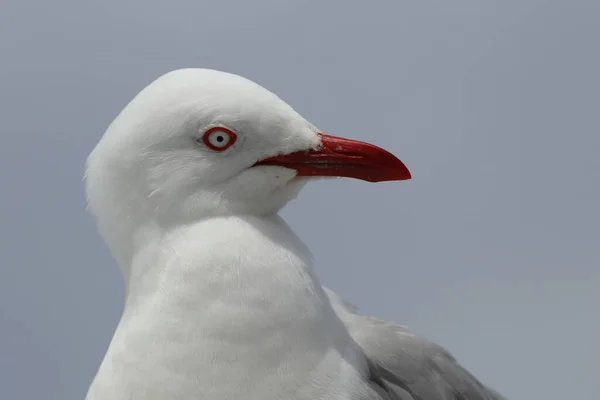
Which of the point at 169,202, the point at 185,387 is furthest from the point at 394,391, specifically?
the point at 169,202

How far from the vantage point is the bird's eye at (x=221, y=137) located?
2682 mm

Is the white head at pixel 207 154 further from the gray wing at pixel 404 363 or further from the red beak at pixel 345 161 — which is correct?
the gray wing at pixel 404 363

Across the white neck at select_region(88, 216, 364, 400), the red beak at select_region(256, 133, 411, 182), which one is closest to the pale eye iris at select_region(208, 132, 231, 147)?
the red beak at select_region(256, 133, 411, 182)

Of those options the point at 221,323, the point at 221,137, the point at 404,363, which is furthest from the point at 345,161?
the point at 404,363

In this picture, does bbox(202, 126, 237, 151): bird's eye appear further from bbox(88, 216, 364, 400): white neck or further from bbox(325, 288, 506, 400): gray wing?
bbox(325, 288, 506, 400): gray wing

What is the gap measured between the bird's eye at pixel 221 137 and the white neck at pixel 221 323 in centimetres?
21

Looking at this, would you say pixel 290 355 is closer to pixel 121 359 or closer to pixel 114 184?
pixel 121 359

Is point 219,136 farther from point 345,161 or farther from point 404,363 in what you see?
point 404,363

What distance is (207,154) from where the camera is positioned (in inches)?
106

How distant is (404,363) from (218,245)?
822 millimetres

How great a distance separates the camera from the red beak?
273cm

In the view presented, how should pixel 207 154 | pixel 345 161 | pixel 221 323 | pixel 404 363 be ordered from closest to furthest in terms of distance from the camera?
pixel 221 323 → pixel 207 154 → pixel 345 161 → pixel 404 363

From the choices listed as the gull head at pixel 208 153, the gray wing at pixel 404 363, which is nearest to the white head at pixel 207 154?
the gull head at pixel 208 153

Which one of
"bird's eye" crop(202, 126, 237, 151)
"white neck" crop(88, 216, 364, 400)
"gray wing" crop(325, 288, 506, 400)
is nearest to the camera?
"white neck" crop(88, 216, 364, 400)
